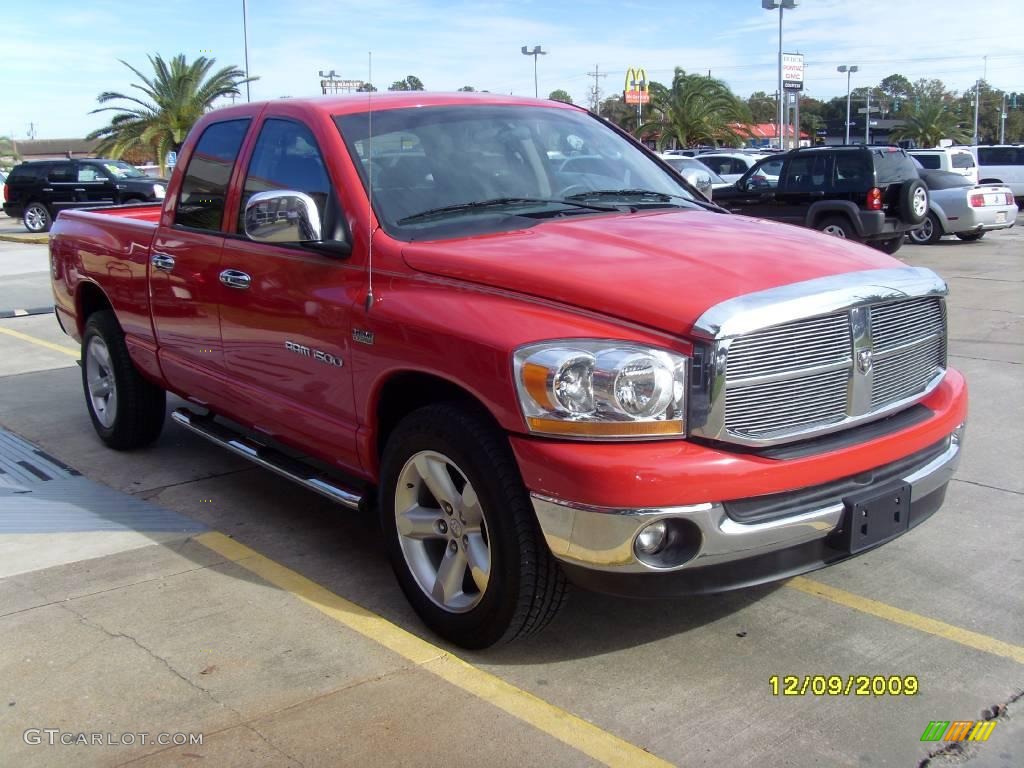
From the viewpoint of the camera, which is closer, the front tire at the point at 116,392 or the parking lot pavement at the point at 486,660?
the parking lot pavement at the point at 486,660

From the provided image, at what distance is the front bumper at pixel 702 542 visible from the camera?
301 centimetres

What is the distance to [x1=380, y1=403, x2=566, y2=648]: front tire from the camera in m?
3.25

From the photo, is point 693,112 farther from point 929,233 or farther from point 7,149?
point 7,149

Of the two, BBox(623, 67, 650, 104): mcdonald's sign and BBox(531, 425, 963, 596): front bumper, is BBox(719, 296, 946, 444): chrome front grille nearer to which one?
BBox(531, 425, 963, 596): front bumper

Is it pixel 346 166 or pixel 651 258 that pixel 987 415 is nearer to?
pixel 651 258

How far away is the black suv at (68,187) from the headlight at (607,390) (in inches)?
908

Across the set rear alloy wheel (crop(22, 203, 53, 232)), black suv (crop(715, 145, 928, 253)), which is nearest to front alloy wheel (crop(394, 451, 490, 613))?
black suv (crop(715, 145, 928, 253))

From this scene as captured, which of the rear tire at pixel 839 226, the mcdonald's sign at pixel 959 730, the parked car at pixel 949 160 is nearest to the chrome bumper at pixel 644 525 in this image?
the mcdonald's sign at pixel 959 730

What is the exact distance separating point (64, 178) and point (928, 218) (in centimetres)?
1996

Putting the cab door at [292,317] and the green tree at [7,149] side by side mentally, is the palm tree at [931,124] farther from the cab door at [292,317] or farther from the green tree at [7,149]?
the cab door at [292,317]

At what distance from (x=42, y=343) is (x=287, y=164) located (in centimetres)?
678

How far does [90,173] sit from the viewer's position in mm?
25297
